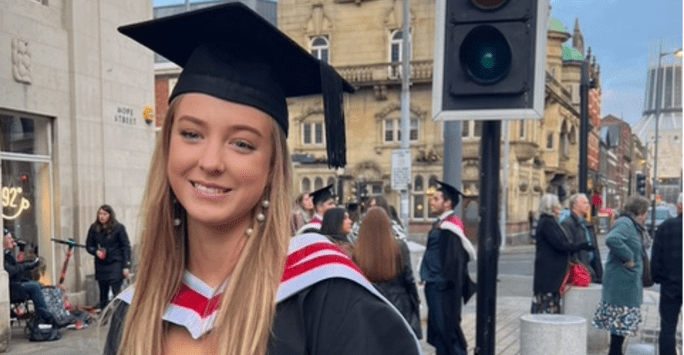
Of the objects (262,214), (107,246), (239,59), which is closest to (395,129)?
(107,246)

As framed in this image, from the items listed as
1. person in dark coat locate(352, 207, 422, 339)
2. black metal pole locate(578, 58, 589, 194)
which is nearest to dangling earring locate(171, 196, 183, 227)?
person in dark coat locate(352, 207, 422, 339)

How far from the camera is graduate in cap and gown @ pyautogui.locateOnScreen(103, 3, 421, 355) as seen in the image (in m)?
1.38

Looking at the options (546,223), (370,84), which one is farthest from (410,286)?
(370,84)

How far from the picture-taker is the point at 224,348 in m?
1.40

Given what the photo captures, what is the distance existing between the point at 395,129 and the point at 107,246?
2310cm

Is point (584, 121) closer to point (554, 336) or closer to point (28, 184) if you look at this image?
point (554, 336)

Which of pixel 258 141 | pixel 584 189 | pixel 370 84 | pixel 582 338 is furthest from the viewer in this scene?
pixel 370 84

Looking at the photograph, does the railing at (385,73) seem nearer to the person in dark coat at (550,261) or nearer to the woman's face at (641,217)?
the person in dark coat at (550,261)

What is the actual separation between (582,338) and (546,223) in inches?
77.1

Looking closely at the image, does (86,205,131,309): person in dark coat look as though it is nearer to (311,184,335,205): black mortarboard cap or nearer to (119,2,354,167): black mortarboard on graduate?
(311,184,335,205): black mortarboard cap

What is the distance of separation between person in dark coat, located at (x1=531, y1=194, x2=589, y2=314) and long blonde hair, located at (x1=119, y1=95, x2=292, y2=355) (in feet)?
20.3

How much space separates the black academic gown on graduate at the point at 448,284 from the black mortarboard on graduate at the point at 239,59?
477 cm

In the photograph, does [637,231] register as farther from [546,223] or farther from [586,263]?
[586,263]

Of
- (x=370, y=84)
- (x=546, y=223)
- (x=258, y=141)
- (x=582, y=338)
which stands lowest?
(x=582, y=338)
